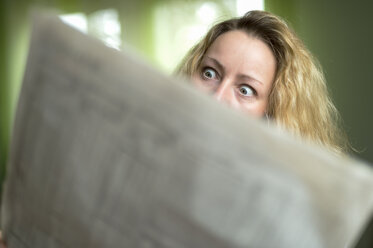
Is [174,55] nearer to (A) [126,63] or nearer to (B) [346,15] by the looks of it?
(B) [346,15]

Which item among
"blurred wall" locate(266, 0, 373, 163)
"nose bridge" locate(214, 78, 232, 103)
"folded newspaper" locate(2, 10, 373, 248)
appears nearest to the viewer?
"folded newspaper" locate(2, 10, 373, 248)

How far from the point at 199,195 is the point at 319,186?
3.6 inches

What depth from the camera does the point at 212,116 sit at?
38 cm

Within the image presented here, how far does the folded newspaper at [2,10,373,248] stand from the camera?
1.22ft

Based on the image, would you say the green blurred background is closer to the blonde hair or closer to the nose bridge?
the blonde hair

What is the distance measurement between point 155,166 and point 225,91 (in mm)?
512

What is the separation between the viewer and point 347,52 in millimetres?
2611

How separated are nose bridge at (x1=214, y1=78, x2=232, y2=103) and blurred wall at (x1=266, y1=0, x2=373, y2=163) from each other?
1809 mm

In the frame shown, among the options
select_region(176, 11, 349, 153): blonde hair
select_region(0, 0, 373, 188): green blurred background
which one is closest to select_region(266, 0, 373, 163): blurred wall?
select_region(0, 0, 373, 188): green blurred background

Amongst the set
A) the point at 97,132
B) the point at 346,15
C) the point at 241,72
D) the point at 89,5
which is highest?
the point at 97,132

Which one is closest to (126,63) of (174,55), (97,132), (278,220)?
(97,132)

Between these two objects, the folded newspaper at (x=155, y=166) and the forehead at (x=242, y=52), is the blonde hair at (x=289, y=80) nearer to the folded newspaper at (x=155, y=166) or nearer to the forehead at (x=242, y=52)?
the forehead at (x=242, y=52)

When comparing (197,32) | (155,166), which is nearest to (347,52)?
(197,32)

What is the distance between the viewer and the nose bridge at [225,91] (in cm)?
90
